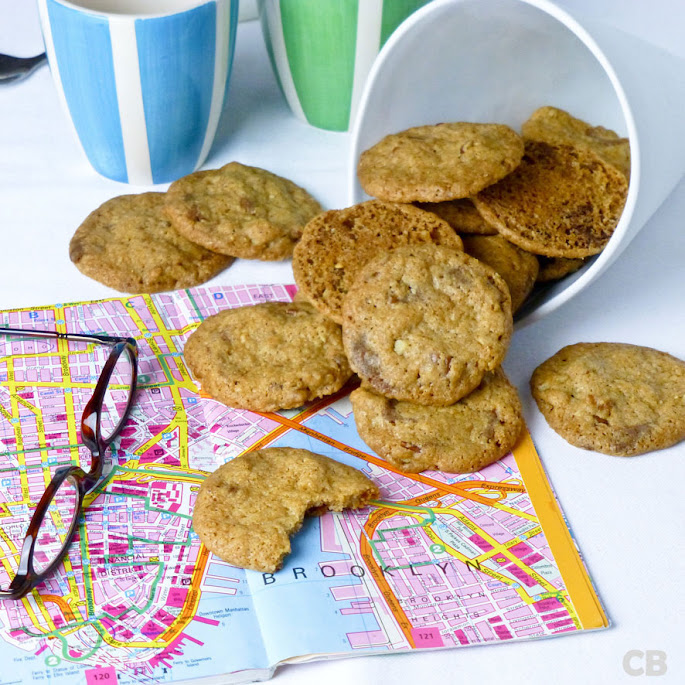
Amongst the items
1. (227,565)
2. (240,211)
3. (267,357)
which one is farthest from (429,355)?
(240,211)

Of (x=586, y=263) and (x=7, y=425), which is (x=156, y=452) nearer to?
(x=7, y=425)

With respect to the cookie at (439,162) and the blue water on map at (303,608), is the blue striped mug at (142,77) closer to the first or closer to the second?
the cookie at (439,162)

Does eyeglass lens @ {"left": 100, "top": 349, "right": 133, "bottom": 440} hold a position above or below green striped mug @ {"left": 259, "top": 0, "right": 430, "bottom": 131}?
below

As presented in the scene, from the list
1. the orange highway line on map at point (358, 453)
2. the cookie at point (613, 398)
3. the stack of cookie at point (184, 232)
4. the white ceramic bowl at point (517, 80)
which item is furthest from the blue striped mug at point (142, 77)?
the cookie at point (613, 398)

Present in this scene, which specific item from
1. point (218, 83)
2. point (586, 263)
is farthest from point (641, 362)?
point (218, 83)

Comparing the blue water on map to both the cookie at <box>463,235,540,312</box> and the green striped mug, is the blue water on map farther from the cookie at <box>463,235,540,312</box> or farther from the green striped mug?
the green striped mug

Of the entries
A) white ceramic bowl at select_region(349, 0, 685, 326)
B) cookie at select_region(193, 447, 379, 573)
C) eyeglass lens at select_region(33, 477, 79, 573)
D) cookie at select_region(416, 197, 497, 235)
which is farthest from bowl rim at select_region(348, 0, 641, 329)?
eyeglass lens at select_region(33, 477, 79, 573)
